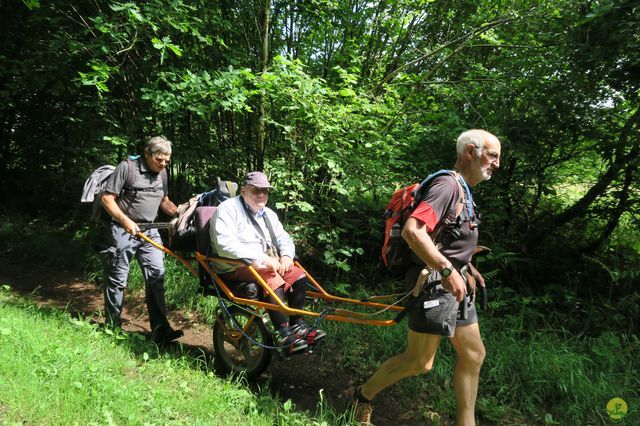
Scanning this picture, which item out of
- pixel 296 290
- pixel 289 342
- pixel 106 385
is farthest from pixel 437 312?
pixel 106 385

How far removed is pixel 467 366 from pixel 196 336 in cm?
306

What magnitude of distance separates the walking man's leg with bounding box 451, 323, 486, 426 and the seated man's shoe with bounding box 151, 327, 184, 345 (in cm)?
283

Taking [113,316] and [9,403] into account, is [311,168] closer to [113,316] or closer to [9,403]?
[113,316]

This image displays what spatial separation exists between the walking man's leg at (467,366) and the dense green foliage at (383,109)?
76.0 inches

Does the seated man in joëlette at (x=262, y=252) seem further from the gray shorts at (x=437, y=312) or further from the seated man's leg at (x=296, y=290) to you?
the gray shorts at (x=437, y=312)

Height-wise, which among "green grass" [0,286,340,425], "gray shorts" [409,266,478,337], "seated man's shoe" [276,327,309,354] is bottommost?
"green grass" [0,286,340,425]

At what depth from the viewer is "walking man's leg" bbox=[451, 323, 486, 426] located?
278 centimetres

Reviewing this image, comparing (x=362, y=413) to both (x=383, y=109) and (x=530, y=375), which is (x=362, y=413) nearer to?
(x=530, y=375)

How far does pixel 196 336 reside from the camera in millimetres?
4762

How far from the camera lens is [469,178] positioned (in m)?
2.70

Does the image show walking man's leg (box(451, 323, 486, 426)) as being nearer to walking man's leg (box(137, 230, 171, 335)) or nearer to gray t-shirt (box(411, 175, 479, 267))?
gray t-shirt (box(411, 175, 479, 267))

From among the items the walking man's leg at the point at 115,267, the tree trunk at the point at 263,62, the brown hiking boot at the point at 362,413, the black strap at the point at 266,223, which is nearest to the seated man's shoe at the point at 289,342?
the brown hiking boot at the point at 362,413

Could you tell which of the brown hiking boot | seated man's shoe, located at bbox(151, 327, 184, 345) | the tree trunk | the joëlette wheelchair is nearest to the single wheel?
the joëlette wheelchair

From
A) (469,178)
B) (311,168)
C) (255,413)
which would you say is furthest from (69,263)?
(469,178)
